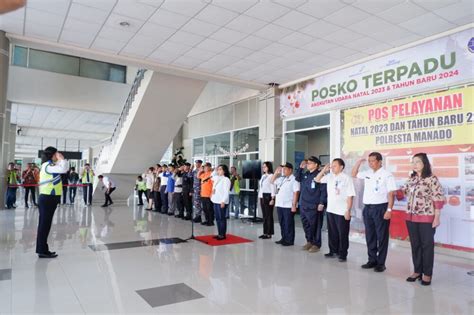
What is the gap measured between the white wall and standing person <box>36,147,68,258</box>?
8.24 metres

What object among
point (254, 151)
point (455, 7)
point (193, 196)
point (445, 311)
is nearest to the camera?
point (445, 311)

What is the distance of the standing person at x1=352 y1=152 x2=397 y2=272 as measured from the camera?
4.18m

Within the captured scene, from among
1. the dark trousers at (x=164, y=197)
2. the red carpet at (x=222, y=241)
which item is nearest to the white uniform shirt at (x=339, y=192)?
the red carpet at (x=222, y=241)

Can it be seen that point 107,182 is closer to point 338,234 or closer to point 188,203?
point 188,203

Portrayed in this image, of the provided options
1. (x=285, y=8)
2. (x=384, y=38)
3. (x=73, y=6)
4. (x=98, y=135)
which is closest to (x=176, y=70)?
(x=73, y=6)

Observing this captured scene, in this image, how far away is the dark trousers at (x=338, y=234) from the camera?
4629 millimetres

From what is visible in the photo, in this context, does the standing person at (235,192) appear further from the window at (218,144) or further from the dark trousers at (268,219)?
the dark trousers at (268,219)

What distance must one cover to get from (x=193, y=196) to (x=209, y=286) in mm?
4868

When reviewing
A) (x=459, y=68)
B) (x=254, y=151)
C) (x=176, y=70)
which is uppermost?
(x=176, y=70)

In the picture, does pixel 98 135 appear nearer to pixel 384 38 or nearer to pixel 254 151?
pixel 254 151

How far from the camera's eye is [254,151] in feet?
31.0

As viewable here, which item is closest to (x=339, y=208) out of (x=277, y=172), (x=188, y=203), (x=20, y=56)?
(x=277, y=172)

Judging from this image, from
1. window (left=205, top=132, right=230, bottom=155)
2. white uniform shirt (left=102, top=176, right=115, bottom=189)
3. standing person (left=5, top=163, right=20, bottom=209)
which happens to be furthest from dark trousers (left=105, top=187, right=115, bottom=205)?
window (left=205, top=132, right=230, bottom=155)

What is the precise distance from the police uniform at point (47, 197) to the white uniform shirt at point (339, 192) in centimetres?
379
